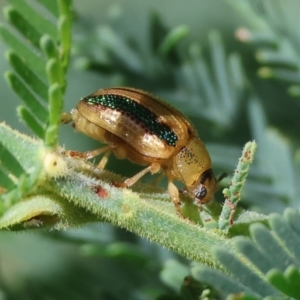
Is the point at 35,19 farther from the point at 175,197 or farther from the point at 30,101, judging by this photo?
the point at 175,197

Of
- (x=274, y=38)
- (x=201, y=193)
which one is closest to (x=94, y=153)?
(x=201, y=193)

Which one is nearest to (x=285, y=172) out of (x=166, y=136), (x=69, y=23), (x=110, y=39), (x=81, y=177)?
(x=166, y=136)

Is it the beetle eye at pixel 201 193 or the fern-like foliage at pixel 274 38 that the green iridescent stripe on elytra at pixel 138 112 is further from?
the fern-like foliage at pixel 274 38

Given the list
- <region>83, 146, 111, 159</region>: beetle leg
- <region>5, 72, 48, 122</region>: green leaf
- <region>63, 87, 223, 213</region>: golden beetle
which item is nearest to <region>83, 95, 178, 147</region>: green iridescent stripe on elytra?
<region>63, 87, 223, 213</region>: golden beetle

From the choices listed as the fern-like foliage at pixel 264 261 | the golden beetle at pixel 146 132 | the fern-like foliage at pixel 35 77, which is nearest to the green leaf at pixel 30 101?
the fern-like foliage at pixel 35 77

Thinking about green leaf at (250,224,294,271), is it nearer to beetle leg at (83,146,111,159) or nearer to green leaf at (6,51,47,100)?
green leaf at (6,51,47,100)

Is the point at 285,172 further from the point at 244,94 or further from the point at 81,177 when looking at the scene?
the point at 81,177
